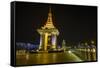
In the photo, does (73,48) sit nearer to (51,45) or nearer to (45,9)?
(51,45)

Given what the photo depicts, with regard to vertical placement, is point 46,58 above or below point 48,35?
below

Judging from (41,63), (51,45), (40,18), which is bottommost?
(41,63)

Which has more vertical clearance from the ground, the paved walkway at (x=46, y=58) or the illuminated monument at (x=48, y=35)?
the illuminated monument at (x=48, y=35)

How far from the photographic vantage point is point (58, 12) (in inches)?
105

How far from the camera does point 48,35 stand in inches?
104

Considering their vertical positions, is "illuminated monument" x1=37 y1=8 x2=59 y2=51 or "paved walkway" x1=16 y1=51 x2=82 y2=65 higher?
"illuminated monument" x1=37 y1=8 x2=59 y2=51

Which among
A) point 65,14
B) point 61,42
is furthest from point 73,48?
point 65,14

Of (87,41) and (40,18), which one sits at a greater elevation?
(40,18)

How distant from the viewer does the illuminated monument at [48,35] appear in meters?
2.61

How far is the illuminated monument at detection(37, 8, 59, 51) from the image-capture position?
8.56ft
